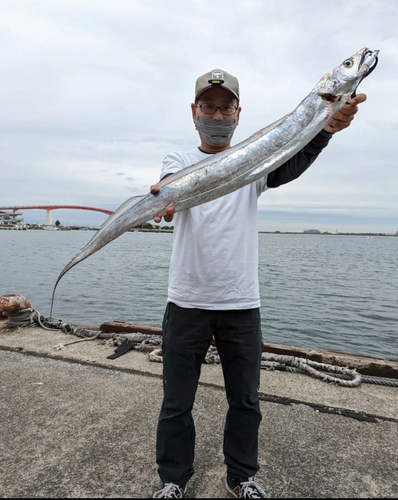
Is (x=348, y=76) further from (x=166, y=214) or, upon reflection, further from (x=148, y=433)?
(x=148, y=433)

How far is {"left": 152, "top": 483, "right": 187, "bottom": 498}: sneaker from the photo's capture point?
2473 millimetres

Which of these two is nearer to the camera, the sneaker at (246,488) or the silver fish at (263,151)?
the silver fish at (263,151)

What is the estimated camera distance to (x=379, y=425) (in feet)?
11.4

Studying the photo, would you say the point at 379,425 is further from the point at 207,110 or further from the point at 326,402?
the point at 207,110

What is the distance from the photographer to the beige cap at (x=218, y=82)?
8.67 feet

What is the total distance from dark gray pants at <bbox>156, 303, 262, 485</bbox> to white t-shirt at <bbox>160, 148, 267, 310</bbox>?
10cm

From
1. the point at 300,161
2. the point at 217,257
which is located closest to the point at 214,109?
the point at 300,161

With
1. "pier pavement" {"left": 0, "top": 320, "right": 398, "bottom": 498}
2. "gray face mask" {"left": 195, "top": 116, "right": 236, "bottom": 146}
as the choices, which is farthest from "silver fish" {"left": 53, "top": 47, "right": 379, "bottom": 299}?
"pier pavement" {"left": 0, "top": 320, "right": 398, "bottom": 498}

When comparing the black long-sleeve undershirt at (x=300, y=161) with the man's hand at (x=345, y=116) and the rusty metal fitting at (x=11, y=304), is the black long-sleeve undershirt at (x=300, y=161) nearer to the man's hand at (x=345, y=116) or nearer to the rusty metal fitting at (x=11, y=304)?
the man's hand at (x=345, y=116)

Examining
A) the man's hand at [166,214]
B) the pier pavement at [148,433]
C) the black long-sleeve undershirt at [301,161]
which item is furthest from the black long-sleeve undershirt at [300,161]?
the pier pavement at [148,433]

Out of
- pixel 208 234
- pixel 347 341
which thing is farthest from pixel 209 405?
pixel 347 341

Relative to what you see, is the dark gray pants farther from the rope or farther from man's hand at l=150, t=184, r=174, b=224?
the rope

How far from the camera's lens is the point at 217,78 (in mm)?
2648

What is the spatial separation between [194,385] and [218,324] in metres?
0.46
